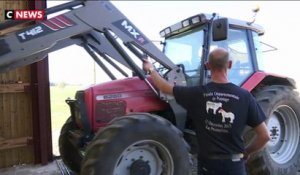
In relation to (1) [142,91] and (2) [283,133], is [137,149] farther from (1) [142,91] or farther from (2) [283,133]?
(2) [283,133]

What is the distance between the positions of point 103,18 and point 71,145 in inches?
82.5

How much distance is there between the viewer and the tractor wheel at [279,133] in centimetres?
522

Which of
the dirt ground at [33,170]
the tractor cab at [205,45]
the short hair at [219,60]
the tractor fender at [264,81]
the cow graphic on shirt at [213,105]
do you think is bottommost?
the dirt ground at [33,170]

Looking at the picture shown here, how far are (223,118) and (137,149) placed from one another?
1.64 meters

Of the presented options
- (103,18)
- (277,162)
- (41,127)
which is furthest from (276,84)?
(41,127)

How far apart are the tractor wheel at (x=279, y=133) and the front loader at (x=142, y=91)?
0.05 ft

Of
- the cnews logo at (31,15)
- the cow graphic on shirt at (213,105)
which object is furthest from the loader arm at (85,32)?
the cow graphic on shirt at (213,105)

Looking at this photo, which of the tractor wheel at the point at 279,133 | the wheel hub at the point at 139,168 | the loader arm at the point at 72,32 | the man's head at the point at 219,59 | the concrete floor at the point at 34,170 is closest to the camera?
the man's head at the point at 219,59

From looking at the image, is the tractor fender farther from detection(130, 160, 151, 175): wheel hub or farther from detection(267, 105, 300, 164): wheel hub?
detection(130, 160, 151, 175): wheel hub

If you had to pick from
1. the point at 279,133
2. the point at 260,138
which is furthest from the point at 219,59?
the point at 279,133

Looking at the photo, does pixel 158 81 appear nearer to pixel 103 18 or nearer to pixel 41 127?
pixel 103 18

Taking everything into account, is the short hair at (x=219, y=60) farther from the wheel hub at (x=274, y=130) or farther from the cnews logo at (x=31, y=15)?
the wheel hub at (x=274, y=130)

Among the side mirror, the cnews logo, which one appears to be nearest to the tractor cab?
the side mirror

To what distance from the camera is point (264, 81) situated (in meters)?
5.85
